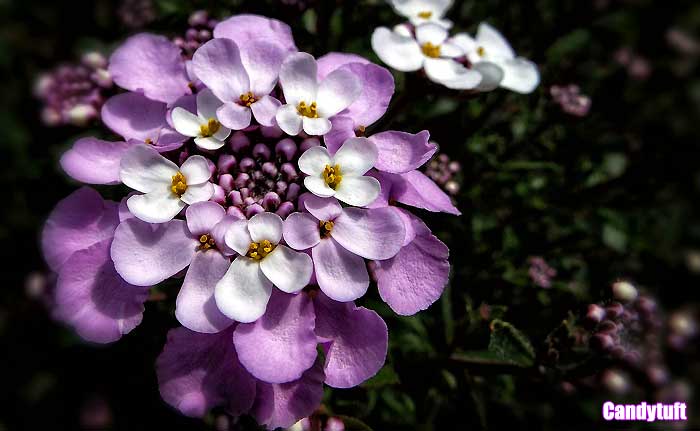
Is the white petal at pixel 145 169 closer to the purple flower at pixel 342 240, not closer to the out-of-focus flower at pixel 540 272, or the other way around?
the purple flower at pixel 342 240

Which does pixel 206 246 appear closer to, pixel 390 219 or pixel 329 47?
pixel 390 219

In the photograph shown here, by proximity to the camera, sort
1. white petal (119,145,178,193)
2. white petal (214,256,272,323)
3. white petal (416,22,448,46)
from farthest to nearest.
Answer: white petal (416,22,448,46), white petal (119,145,178,193), white petal (214,256,272,323)

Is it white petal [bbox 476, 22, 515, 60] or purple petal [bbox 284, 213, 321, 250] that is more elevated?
purple petal [bbox 284, 213, 321, 250]

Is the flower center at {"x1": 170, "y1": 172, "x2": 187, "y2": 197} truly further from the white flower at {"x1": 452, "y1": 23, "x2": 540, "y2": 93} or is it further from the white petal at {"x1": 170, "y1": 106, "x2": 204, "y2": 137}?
the white flower at {"x1": 452, "y1": 23, "x2": 540, "y2": 93}

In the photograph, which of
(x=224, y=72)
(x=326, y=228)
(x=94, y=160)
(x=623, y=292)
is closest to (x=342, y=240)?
(x=326, y=228)


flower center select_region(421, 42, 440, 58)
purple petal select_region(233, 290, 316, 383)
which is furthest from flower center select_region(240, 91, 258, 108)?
flower center select_region(421, 42, 440, 58)

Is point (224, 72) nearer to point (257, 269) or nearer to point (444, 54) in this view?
point (257, 269)

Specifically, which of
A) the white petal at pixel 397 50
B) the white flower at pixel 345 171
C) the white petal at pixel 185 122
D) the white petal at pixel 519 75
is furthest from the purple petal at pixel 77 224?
the white petal at pixel 519 75

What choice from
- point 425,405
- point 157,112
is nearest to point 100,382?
point 425,405
